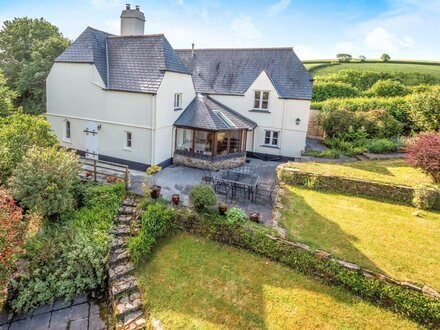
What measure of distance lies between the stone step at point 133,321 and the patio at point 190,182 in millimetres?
5896

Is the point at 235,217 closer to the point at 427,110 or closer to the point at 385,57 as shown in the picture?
the point at 427,110

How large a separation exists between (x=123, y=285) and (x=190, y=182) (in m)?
8.72

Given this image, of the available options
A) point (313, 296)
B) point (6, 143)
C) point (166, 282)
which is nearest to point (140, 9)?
point (6, 143)

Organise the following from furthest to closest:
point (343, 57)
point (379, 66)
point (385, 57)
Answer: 1. point (343, 57)
2. point (385, 57)
3. point (379, 66)

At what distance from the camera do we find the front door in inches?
806

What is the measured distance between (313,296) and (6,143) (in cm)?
1679

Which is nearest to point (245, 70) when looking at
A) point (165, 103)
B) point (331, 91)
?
point (165, 103)

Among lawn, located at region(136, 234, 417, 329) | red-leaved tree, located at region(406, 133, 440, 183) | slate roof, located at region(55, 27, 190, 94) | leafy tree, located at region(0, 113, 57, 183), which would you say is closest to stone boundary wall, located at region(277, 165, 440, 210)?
red-leaved tree, located at region(406, 133, 440, 183)

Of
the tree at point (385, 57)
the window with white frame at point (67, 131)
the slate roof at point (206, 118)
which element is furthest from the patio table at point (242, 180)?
the tree at point (385, 57)

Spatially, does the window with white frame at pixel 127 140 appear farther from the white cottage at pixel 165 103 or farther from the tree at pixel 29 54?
the tree at pixel 29 54

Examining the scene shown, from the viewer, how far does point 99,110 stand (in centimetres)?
1991

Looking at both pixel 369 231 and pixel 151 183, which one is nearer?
pixel 369 231

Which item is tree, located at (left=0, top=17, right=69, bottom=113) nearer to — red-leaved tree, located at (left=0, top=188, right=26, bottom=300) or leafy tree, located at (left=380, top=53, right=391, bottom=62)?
red-leaved tree, located at (left=0, top=188, right=26, bottom=300)

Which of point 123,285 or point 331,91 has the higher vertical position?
point 331,91
